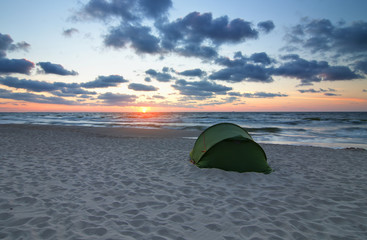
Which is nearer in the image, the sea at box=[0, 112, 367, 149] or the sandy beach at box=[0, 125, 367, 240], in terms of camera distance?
the sandy beach at box=[0, 125, 367, 240]

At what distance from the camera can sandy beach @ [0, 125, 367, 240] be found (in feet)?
10.9

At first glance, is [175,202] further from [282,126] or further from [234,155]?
[282,126]

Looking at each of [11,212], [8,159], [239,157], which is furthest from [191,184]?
[8,159]

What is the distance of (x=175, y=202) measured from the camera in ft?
14.3

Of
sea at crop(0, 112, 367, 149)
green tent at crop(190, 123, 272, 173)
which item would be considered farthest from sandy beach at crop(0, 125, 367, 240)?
sea at crop(0, 112, 367, 149)

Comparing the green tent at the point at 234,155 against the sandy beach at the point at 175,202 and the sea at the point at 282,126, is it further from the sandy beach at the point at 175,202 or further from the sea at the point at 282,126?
the sea at the point at 282,126

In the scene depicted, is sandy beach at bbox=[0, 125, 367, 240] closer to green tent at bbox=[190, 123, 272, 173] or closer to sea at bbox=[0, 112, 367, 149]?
green tent at bbox=[190, 123, 272, 173]

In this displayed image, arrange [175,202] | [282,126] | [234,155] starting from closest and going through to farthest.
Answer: [175,202] → [234,155] → [282,126]

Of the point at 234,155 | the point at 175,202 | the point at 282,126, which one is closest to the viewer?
the point at 175,202

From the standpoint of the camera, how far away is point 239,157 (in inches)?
252

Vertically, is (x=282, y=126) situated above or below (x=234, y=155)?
below

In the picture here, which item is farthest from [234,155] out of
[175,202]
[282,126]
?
[282,126]

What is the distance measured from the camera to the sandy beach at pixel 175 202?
3.31 m

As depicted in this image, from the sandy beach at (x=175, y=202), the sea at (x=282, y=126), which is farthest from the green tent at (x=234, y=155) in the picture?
the sea at (x=282, y=126)
